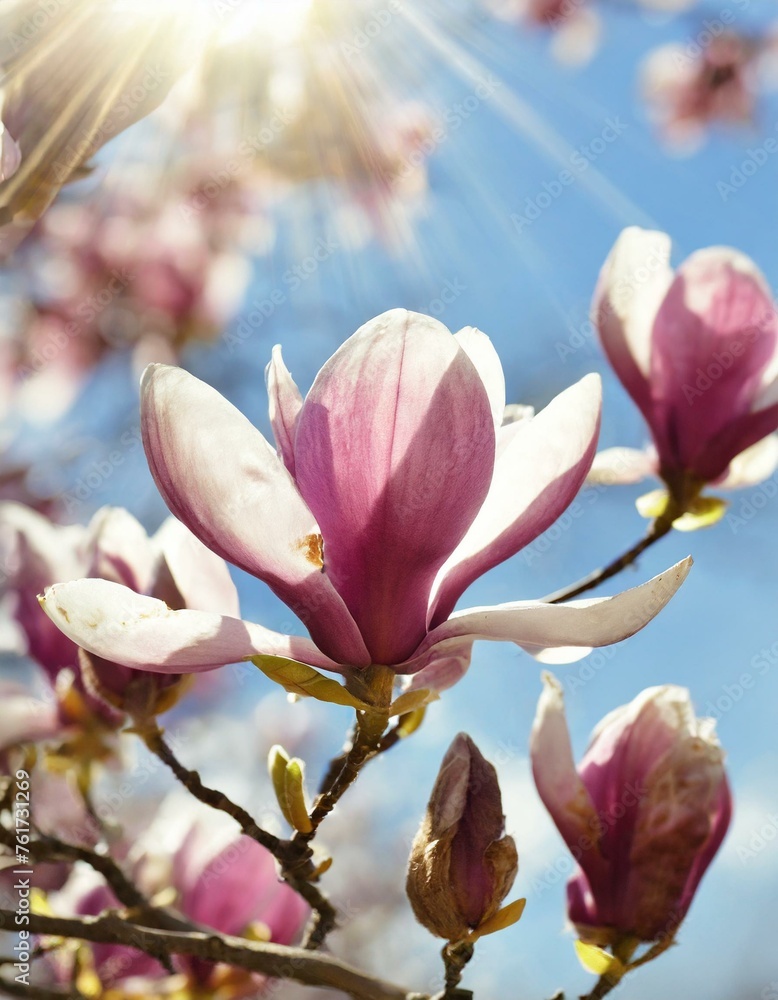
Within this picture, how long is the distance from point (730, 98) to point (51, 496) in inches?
120

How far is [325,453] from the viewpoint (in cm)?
54

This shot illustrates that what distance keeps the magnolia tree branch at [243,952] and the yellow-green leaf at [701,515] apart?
1.72ft

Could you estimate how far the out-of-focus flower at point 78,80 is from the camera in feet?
2.45

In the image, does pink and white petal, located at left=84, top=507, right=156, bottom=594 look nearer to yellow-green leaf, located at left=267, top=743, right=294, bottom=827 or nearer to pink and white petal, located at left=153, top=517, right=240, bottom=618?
pink and white petal, located at left=153, top=517, right=240, bottom=618

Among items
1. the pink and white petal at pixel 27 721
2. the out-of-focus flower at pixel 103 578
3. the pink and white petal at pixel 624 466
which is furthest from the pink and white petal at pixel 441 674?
the pink and white petal at pixel 27 721

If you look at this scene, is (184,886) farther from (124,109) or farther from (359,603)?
(124,109)

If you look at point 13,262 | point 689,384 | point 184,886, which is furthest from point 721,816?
point 13,262

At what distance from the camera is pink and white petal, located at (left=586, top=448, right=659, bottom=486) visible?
995 millimetres

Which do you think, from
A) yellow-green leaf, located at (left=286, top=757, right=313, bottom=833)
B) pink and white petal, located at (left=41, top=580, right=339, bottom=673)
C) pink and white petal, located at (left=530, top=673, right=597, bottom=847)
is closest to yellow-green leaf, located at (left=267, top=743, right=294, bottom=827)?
yellow-green leaf, located at (left=286, top=757, right=313, bottom=833)

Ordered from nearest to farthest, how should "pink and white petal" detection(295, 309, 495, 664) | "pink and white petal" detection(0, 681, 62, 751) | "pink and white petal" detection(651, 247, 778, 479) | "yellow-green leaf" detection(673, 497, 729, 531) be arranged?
"pink and white petal" detection(295, 309, 495, 664) → "pink and white petal" detection(651, 247, 778, 479) → "yellow-green leaf" detection(673, 497, 729, 531) → "pink and white petal" detection(0, 681, 62, 751)

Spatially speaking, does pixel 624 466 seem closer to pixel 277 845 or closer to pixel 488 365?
pixel 488 365

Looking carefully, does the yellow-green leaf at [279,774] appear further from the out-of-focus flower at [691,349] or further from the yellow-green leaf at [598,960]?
the out-of-focus flower at [691,349]

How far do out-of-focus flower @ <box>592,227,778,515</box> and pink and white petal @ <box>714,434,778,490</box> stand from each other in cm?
3

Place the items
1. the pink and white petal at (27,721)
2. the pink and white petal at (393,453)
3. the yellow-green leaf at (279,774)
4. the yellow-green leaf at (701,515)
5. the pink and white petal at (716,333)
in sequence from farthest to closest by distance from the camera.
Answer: the pink and white petal at (27,721), the yellow-green leaf at (701,515), the pink and white petal at (716,333), the yellow-green leaf at (279,774), the pink and white petal at (393,453)
